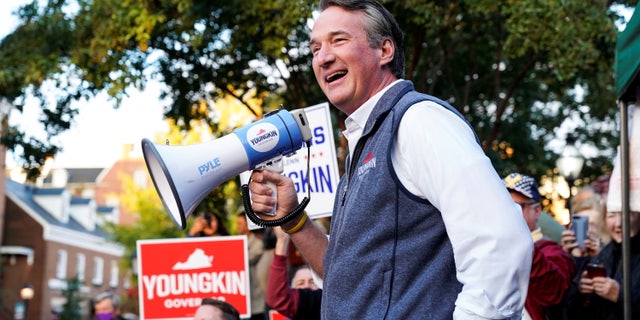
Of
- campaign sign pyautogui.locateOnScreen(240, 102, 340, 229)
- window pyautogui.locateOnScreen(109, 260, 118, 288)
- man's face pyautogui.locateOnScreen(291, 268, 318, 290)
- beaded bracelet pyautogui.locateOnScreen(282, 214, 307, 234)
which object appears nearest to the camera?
beaded bracelet pyautogui.locateOnScreen(282, 214, 307, 234)

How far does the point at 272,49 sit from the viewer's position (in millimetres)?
12938

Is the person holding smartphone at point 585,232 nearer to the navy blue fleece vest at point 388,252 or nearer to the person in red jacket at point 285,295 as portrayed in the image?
the person in red jacket at point 285,295

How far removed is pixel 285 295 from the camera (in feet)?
21.0

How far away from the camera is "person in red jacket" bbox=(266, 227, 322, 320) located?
6.21 m

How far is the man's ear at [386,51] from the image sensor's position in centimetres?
297

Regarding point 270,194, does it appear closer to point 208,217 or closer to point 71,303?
point 208,217

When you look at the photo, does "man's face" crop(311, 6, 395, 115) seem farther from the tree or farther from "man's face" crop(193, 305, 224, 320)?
the tree

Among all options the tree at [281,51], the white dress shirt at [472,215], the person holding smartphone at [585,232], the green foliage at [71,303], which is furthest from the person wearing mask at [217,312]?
the green foliage at [71,303]

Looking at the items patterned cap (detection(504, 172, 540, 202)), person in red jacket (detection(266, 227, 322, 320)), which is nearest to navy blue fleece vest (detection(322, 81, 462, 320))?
person in red jacket (detection(266, 227, 322, 320))

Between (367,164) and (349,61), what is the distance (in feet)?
1.22

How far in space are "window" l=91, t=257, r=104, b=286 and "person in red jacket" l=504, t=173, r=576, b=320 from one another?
181 feet

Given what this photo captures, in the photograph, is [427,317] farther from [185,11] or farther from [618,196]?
[185,11]

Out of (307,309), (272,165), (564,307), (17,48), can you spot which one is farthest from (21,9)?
(272,165)

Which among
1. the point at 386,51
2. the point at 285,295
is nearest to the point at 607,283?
the point at 285,295
